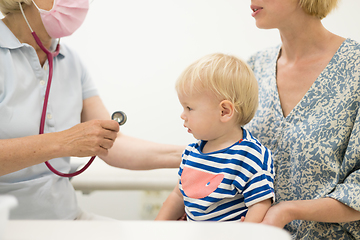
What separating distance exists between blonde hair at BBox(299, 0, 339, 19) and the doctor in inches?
30.2

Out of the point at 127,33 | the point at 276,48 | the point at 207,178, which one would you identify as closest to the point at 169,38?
the point at 127,33

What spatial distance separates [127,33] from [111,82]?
339 mm

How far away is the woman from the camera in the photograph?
1.03 m

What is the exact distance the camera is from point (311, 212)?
0.97m

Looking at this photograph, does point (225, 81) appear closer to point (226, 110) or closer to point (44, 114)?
point (226, 110)

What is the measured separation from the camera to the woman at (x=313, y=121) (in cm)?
103

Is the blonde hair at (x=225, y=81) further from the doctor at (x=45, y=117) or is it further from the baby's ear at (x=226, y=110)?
the doctor at (x=45, y=117)

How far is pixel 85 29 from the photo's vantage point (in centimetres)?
210

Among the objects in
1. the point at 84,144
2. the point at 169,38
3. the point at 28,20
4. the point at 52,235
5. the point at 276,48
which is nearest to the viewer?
the point at 52,235

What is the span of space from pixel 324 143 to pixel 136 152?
80cm

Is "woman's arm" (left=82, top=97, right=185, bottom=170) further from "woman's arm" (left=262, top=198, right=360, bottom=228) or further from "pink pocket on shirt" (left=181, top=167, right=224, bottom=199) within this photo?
"woman's arm" (left=262, top=198, right=360, bottom=228)

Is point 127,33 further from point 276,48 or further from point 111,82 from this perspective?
point 276,48

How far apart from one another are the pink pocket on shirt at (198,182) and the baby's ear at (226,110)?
0.57ft

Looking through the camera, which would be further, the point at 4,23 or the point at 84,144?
the point at 4,23
